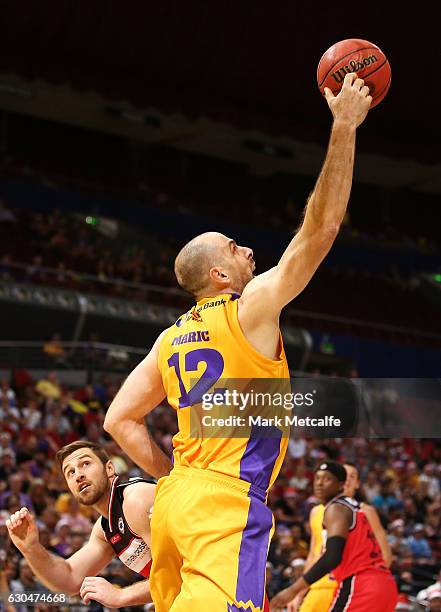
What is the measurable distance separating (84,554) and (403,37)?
1917cm

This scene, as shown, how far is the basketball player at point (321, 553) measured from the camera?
24.3 ft

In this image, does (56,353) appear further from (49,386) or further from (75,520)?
(75,520)

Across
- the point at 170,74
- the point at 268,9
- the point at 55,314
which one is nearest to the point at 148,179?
the point at 170,74

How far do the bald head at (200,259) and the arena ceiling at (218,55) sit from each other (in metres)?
17.8

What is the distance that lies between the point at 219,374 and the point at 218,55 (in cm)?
1973

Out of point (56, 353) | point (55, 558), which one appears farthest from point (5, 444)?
point (55, 558)

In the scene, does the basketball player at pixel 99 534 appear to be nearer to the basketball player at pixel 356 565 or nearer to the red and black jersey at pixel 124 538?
the red and black jersey at pixel 124 538

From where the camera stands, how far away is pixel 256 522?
3.75m

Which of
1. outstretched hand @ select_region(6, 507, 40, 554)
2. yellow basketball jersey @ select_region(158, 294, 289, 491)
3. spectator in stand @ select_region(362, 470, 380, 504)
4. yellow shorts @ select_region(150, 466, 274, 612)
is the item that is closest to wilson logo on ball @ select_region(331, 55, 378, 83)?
yellow basketball jersey @ select_region(158, 294, 289, 491)

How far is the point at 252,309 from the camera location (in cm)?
381

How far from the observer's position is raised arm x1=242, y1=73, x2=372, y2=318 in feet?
11.8

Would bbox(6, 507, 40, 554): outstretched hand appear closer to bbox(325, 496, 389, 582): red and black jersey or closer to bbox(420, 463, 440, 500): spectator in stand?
bbox(325, 496, 389, 582): red and black jersey

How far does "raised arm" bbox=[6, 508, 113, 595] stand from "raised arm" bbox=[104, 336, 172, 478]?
2.02 ft

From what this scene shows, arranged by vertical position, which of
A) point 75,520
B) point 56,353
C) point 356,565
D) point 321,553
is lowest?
point 356,565
